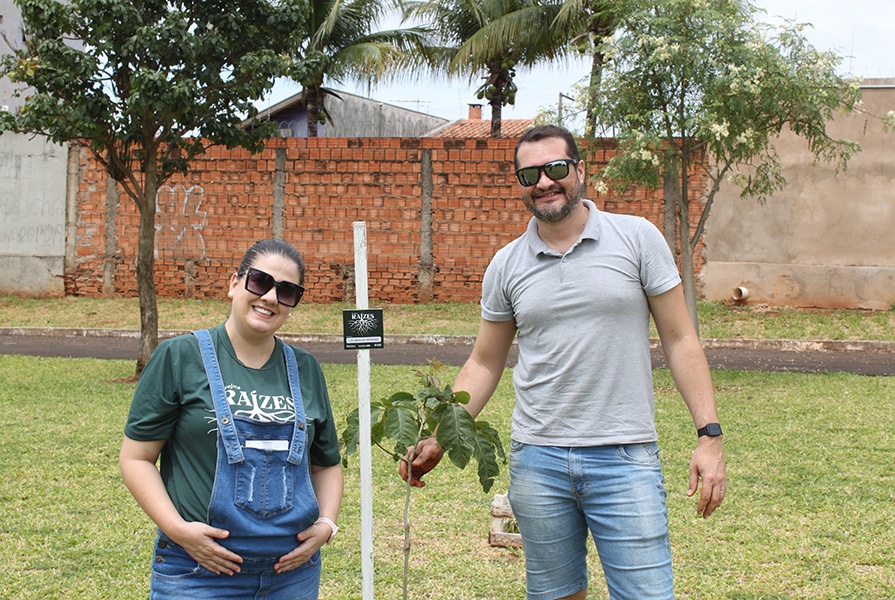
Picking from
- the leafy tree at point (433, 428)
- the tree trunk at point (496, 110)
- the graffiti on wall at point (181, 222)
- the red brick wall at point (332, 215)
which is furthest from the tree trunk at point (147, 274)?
the tree trunk at point (496, 110)

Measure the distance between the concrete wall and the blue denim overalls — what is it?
699 inches

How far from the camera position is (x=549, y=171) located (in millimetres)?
3143

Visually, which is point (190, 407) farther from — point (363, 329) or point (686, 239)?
point (686, 239)

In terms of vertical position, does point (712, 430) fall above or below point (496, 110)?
below

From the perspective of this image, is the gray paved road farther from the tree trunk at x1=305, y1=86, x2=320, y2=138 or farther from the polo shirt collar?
the tree trunk at x1=305, y1=86, x2=320, y2=138

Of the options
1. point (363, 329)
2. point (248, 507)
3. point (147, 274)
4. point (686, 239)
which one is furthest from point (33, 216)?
point (248, 507)

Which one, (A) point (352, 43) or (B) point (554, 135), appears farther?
(A) point (352, 43)

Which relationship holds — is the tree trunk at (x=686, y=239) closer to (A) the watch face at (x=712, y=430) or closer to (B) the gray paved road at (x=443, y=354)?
(B) the gray paved road at (x=443, y=354)

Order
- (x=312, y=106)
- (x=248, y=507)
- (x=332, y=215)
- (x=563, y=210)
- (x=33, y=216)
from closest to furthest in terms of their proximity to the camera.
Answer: (x=248, y=507) < (x=563, y=210) < (x=332, y=215) < (x=33, y=216) < (x=312, y=106)

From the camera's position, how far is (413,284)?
59.2ft

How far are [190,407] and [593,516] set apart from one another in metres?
1.26

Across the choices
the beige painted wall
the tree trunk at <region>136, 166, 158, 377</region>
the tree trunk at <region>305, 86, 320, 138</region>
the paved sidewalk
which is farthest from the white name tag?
the tree trunk at <region>305, 86, 320, 138</region>

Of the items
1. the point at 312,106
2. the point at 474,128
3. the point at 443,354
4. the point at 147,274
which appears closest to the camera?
the point at 147,274

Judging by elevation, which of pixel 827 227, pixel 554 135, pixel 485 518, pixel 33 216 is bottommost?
pixel 485 518
